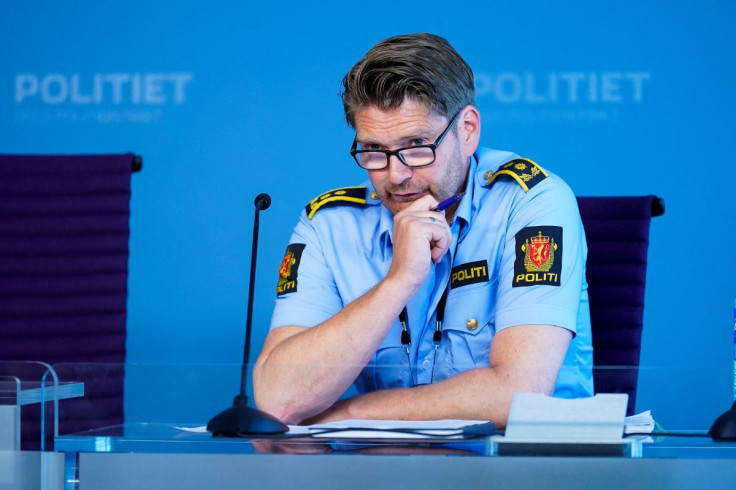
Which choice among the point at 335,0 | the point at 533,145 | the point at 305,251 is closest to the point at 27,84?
the point at 335,0

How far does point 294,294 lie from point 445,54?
51 cm

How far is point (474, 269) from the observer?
178cm

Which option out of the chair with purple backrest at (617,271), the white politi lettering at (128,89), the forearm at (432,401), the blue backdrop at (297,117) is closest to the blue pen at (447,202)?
the chair with purple backrest at (617,271)

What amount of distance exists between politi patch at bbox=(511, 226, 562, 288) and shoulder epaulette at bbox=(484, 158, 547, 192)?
Answer: 0.36ft

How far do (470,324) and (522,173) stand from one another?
0.30 metres

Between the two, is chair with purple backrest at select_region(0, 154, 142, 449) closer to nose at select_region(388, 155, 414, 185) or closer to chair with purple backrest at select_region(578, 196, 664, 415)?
nose at select_region(388, 155, 414, 185)

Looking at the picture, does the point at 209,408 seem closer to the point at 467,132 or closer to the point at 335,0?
the point at 467,132

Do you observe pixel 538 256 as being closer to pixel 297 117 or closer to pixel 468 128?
pixel 468 128

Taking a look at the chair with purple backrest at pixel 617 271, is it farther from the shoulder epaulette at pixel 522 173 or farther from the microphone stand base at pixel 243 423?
the microphone stand base at pixel 243 423

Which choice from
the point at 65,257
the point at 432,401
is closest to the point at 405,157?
the point at 432,401

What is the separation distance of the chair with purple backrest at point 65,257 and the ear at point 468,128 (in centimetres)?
88

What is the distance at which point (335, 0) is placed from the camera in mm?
3426

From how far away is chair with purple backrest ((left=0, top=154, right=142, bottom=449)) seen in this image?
2.31m

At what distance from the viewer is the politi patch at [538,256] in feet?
5.32
